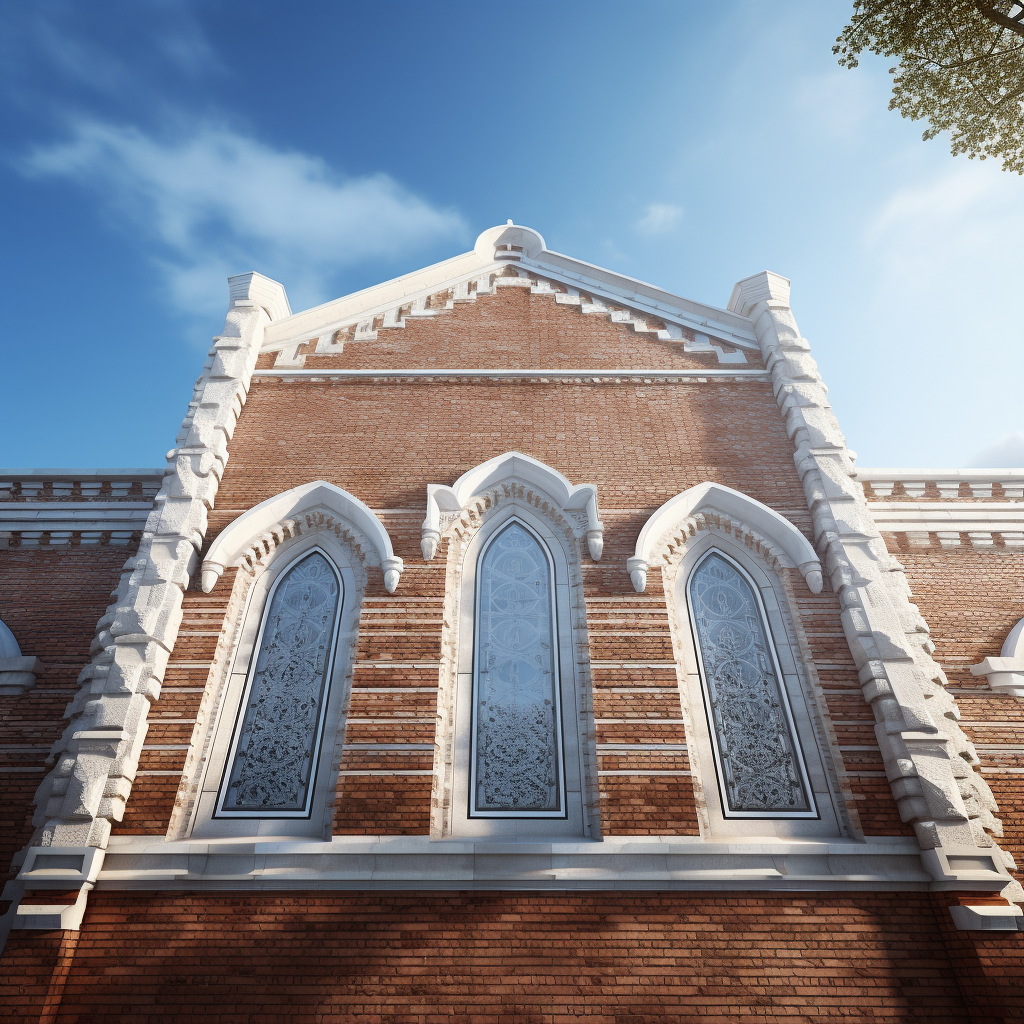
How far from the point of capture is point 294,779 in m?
6.85

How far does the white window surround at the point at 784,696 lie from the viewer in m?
6.55

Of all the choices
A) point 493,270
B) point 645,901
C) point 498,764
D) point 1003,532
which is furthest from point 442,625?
point 1003,532

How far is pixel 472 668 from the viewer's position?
294 inches

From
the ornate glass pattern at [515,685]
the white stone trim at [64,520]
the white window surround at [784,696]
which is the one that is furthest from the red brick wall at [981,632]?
the white stone trim at [64,520]

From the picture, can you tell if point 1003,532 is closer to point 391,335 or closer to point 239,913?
point 391,335

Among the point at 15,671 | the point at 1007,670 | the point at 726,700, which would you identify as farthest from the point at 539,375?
the point at 15,671

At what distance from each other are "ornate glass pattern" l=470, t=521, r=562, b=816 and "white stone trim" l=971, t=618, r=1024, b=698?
4942 mm

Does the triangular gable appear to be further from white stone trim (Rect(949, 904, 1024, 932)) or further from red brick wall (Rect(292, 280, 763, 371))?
white stone trim (Rect(949, 904, 1024, 932))

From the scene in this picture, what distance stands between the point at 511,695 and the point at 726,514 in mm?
3519

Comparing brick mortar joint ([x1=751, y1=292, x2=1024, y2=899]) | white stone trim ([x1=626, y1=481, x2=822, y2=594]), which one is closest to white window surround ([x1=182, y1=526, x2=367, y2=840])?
white stone trim ([x1=626, y1=481, x2=822, y2=594])

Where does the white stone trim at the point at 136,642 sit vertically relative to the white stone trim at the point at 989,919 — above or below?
above

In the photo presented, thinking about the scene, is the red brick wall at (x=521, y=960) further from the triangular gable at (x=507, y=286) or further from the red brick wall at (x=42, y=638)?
the triangular gable at (x=507, y=286)

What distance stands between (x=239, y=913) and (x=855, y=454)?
868cm

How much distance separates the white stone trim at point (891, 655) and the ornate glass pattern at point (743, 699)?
874mm
